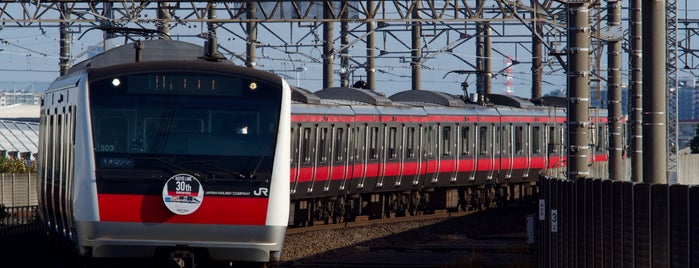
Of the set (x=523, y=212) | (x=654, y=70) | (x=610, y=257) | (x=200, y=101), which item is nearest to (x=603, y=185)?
(x=610, y=257)

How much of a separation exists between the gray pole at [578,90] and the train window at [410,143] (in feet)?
36.0

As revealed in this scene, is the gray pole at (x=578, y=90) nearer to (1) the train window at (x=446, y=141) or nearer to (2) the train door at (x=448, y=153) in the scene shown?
(2) the train door at (x=448, y=153)

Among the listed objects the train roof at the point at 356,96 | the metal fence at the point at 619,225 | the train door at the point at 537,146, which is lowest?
the metal fence at the point at 619,225

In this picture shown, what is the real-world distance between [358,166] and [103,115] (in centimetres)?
1410

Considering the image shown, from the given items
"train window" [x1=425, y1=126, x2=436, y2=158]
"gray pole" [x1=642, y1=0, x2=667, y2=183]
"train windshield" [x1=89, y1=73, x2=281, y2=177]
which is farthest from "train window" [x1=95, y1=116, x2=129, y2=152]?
"train window" [x1=425, y1=126, x2=436, y2=158]

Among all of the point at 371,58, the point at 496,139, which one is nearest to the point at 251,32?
the point at 371,58

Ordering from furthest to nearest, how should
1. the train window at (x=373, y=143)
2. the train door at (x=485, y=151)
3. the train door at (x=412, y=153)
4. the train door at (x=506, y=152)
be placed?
1. the train door at (x=506, y=152)
2. the train door at (x=485, y=151)
3. the train door at (x=412, y=153)
4. the train window at (x=373, y=143)

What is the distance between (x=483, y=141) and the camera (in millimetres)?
36125

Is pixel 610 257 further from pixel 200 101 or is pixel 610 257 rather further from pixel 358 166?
pixel 358 166

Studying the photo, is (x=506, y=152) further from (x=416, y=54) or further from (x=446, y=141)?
(x=416, y=54)

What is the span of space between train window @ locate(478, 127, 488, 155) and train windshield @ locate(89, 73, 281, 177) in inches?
810

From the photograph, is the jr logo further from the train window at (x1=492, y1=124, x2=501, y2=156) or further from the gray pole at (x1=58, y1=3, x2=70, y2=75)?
the gray pole at (x1=58, y1=3, x2=70, y2=75)

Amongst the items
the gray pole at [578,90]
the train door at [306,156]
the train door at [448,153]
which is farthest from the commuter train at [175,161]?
the train door at [448,153]

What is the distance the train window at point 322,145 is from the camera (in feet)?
87.1
